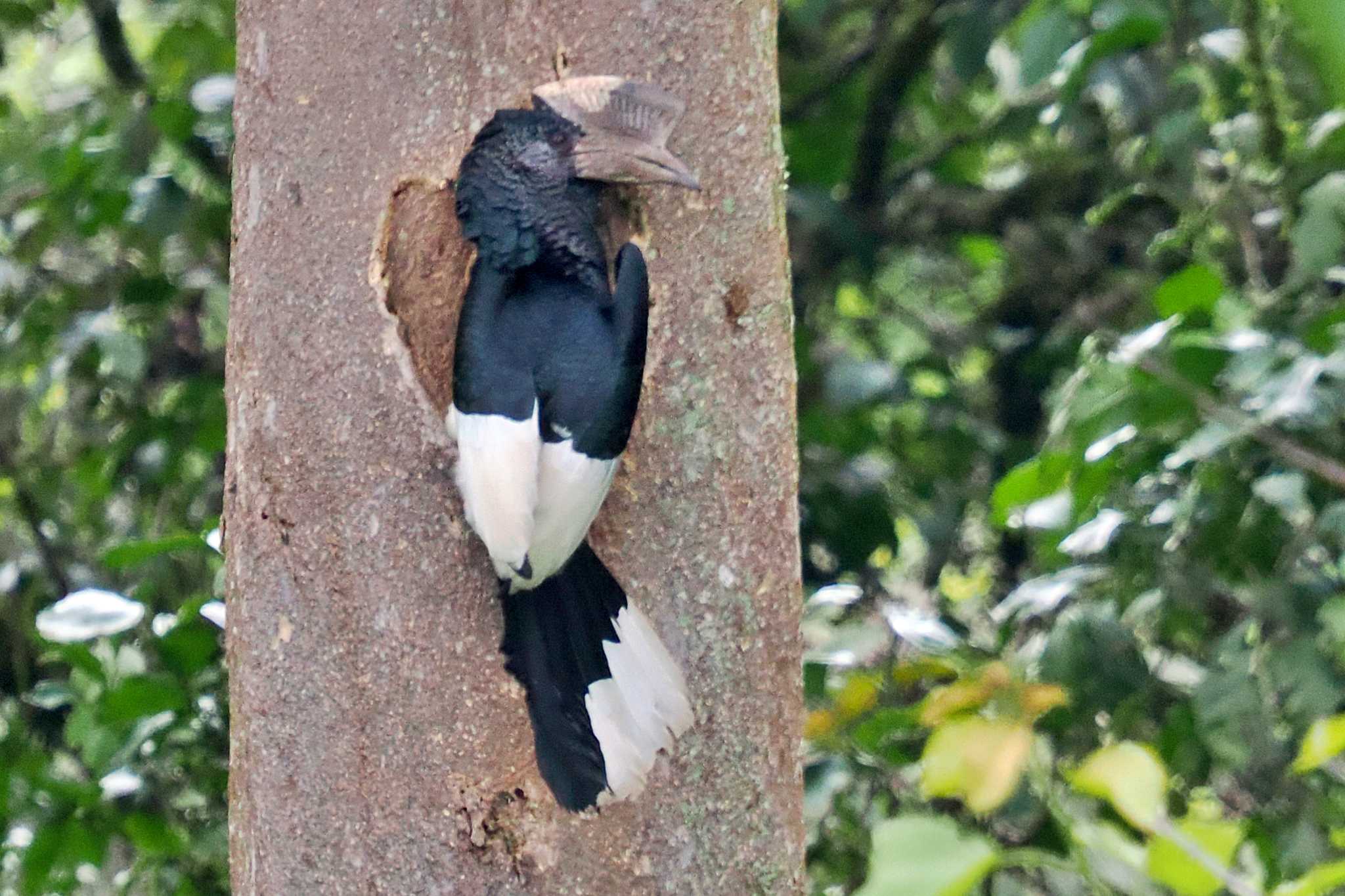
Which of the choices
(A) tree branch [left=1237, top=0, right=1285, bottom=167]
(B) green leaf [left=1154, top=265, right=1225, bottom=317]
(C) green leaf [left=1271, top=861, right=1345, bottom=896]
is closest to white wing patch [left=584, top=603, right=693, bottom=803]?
(C) green leaf [left=1271, top=861, right=1345, bottom=896]

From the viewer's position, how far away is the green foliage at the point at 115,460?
1.52 m

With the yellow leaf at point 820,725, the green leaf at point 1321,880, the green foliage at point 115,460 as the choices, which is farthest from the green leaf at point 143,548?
the green leaf at point 1321,880

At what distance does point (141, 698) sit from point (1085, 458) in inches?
40.0

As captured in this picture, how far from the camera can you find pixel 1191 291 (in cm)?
136

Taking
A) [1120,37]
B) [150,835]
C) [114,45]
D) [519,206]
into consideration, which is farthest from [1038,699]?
[114,45]

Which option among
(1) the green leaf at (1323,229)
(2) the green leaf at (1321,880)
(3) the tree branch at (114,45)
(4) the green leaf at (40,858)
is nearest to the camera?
(2) the green leaf at (1321,880)

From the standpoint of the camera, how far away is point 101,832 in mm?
1555

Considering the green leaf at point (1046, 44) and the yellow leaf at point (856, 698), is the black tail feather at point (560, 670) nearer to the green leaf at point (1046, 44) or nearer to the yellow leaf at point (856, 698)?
the yellow leaf at point (856, 698)

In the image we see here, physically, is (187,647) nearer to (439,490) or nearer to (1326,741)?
(439,490)

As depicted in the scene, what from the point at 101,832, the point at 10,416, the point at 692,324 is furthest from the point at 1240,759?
the point at 10,416

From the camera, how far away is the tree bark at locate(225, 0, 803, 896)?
95 centimetres

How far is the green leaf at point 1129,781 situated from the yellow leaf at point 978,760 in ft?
0.75

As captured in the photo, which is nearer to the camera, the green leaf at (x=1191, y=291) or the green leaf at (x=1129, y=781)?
the green leaf at (x=1129, y=781)

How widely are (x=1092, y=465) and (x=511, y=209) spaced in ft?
2.30
